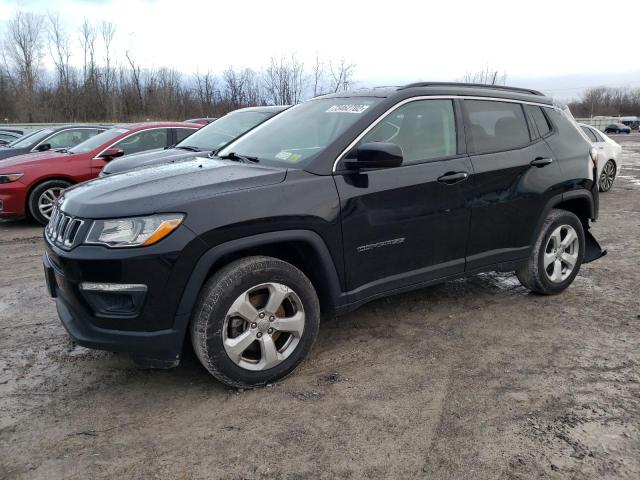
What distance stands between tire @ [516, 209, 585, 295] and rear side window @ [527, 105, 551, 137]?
0.71m

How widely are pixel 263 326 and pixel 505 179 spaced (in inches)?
90.0

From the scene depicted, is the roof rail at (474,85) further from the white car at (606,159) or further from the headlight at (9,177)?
the white car at (606,159)

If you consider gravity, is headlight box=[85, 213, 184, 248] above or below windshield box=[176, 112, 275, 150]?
below

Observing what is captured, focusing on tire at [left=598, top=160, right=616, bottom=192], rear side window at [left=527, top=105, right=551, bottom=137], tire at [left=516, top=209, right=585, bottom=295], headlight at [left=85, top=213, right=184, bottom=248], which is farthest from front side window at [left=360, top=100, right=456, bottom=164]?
tire at [left=598, top=160, right=616, bottom=192]

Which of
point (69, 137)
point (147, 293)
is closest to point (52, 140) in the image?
point (69, 137)

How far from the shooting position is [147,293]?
2787 mm

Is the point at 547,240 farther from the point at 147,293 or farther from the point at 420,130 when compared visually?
the point at 147,293

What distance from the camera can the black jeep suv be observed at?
2.83 meters

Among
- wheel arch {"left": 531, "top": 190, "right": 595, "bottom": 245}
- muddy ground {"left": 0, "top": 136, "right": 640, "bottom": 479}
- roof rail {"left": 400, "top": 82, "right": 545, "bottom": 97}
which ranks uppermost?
roof rail {"left": 400, "top": 82, "right": 545, "bottom": 97}

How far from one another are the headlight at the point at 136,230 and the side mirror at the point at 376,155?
1173 mm

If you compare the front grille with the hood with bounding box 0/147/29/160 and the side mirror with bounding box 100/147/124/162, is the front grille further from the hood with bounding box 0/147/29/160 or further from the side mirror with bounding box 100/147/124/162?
the hood with bounding box 0/147/29/160

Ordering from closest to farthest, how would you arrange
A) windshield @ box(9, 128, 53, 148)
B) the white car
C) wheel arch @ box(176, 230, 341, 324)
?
1. wheel arch @ box(176, 230, 341, 324)
2. the white car
3. windshield @ box(9, 128, 53, 148)

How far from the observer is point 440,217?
3.76 metres

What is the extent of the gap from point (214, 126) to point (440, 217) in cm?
509
